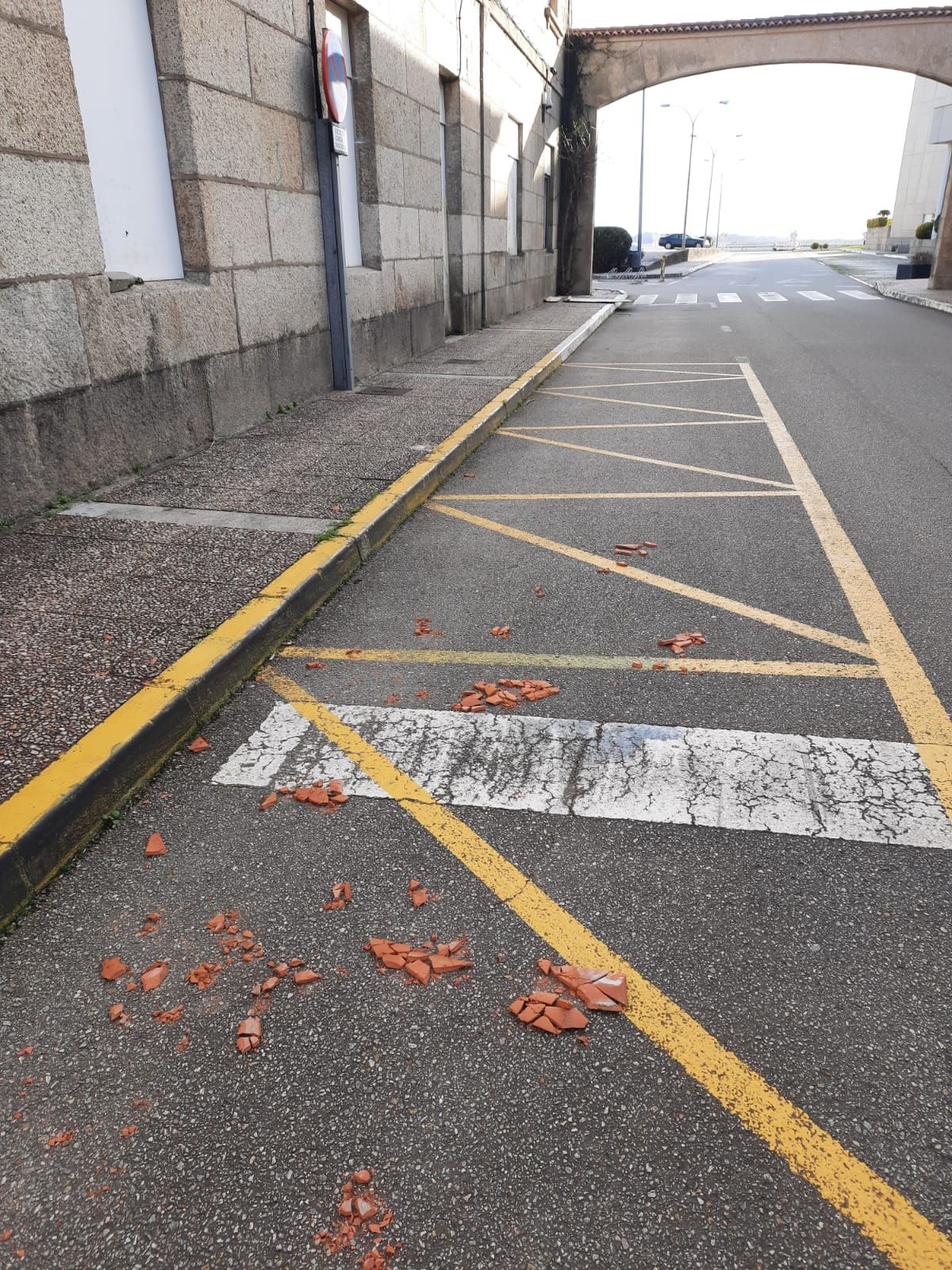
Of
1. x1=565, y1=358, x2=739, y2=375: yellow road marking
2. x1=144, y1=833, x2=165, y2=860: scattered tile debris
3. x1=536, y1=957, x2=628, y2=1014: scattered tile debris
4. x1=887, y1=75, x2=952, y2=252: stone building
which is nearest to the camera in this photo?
x1=536, y1=957, x2=628, y2=1014: scattered tile debris

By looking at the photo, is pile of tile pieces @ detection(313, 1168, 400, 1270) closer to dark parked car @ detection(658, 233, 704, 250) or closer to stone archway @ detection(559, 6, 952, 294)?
stone archway @ detection(559, 6, 952, 294)

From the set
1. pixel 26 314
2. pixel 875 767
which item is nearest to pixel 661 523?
pixel 875 767

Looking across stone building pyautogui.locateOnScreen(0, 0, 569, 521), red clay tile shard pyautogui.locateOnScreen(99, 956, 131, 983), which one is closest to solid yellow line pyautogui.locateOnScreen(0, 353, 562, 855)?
red clay tile shard pyautogui.locateOnScreen(99, 956, 131, 983)

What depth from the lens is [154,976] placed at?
2.40m

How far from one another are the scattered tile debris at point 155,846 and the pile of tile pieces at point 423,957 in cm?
84

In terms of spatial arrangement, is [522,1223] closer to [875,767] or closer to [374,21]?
[875,767]

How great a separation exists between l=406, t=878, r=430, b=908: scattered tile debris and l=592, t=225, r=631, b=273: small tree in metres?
45.7

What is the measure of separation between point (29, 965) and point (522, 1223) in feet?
4.96

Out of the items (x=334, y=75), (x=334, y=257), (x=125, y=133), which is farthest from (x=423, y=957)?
(x=334, y=75)

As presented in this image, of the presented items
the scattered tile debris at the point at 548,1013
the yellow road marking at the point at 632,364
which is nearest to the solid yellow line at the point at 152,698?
the scattered tile debris at the point at 548,1013

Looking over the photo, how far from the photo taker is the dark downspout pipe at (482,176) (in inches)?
594

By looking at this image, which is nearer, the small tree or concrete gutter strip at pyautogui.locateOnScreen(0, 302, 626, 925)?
concrete gutter strip at pyautogui.locateOnScreen(0, 302, 626, 925)

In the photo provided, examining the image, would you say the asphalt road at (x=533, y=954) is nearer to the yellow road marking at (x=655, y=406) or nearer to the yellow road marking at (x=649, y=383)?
the yellow road marking at (x=655, y=406)

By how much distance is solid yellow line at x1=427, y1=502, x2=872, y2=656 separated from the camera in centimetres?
423
